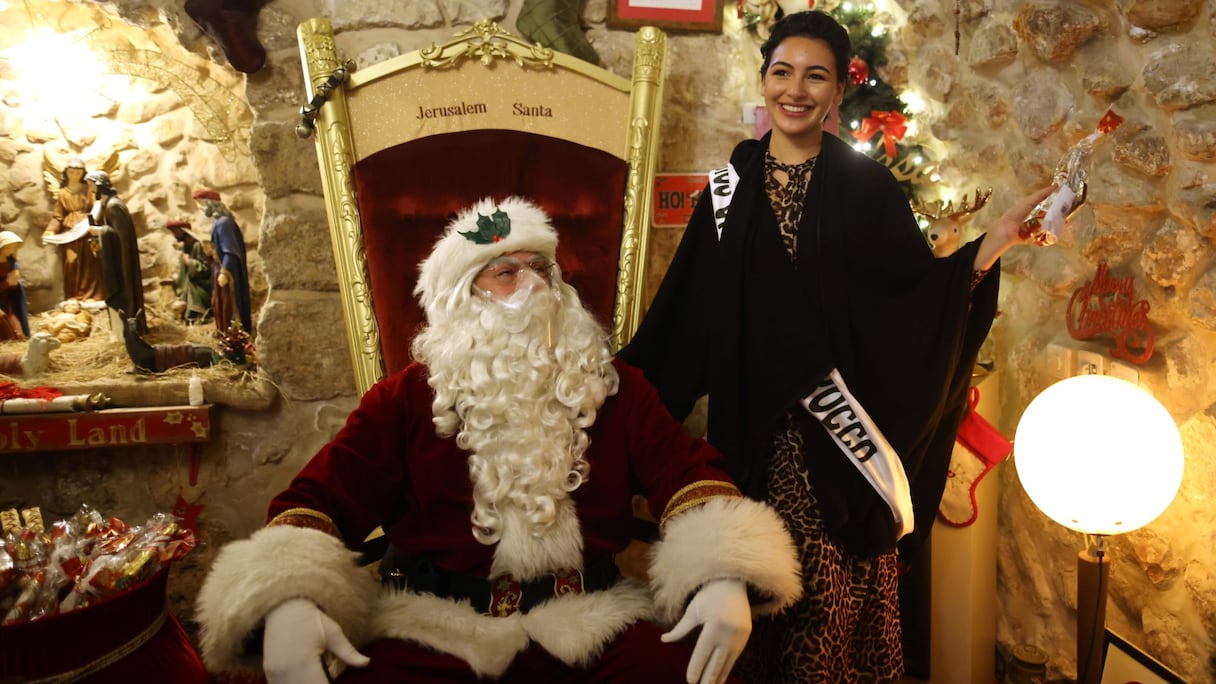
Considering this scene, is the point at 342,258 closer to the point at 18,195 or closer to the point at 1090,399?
the point at 18,195

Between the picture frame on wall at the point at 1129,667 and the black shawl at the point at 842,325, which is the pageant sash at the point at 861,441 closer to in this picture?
the black shawl at the point at 842,325

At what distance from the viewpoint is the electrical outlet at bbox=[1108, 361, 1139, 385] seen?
1906 millimetres

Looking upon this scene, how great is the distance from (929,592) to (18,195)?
3.34 meters

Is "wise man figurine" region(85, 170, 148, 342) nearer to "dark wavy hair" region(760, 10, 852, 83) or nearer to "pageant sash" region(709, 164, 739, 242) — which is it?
"pageant sash" region(709, 164, 739, 242)

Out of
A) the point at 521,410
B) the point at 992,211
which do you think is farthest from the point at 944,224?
the point at 521,410

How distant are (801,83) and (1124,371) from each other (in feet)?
3.50

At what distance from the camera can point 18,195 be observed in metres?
2.85

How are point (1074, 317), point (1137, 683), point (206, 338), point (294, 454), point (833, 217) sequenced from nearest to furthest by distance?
point (833, 217) → point (1137, 683) → point (1074, 317) → point (294, 454) → point (206, 338)

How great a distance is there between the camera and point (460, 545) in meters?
1.66

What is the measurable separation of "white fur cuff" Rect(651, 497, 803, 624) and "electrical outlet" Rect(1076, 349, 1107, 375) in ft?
3.26

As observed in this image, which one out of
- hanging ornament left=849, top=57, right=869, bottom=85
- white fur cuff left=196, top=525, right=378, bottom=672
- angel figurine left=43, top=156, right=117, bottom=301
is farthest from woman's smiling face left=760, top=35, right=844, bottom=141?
angel figurine left=43, top=156, right=117, bottom=301

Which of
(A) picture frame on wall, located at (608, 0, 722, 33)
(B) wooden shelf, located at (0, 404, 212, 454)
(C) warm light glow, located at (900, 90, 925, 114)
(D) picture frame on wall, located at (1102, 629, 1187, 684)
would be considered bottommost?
(D) picture frame on wall, located at (1102, 629, 1187, 684)

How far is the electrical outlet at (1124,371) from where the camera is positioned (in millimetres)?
1906

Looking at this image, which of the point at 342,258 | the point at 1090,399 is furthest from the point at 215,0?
the point at 1090,399
